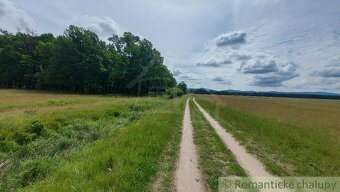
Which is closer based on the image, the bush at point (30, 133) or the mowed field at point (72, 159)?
the mowed field at point (72, 159)

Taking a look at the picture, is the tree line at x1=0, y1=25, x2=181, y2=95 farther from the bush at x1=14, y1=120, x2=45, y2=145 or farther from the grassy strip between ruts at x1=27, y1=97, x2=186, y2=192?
the grassy strip between ruts at x1=27, y1=97, x2=186, y2=192

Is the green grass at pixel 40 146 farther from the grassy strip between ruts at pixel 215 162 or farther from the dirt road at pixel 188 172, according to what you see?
the grassy strip between ruts at pixel 215 162

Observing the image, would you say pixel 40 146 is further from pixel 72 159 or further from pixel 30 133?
Answer: pixel 72 159

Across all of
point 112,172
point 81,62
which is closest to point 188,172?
point 112,172

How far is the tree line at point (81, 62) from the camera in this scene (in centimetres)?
3419

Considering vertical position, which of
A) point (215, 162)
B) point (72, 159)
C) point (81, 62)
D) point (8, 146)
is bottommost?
point (8, 146)

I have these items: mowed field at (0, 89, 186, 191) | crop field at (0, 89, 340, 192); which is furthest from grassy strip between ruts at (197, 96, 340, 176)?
mowed field at (0, 89, 186, 191)

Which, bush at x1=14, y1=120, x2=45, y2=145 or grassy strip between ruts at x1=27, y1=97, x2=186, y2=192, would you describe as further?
bush at x1=14, y1=120, x2=45, y2=145

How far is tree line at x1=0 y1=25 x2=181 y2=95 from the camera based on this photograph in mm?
34188

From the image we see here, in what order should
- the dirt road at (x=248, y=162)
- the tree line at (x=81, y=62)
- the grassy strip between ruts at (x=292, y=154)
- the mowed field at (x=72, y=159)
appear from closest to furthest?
the mowed field at (x=72, y=159) → the dirt road at (x=248, y=162) → the grassy strip between ruts at (x=292, y=154) → the tree line at (x=81, y=62)

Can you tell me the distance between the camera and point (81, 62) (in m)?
34.3

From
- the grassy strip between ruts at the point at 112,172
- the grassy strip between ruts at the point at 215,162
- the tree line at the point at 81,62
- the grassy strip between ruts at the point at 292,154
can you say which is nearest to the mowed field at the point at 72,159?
the grassy strip between ruts at the point at 112,172

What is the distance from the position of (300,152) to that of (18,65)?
68237 millimetres

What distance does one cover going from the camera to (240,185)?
125 inches
